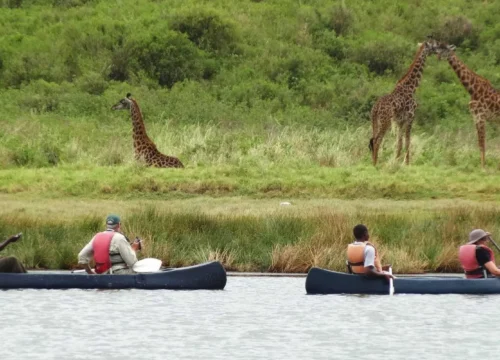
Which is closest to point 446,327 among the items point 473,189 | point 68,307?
point 68,307

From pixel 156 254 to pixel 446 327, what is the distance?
6.19 meters

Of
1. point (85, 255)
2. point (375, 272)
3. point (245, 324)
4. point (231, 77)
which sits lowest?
point (245, 324)

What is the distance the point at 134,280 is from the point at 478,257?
452 cm

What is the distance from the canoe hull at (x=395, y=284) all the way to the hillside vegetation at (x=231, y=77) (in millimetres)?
11886

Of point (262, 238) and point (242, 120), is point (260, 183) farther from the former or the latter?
point (242, 120)

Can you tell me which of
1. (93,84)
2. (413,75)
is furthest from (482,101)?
(93,84)

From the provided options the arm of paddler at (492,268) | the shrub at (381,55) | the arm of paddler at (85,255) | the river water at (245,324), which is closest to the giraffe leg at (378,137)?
the river water at (245,324)

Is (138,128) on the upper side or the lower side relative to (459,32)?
A: lower

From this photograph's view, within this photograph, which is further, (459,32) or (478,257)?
(459,32)

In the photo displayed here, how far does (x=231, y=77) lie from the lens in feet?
149

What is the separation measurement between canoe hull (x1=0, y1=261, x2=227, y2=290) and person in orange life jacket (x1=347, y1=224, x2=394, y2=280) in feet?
5.70

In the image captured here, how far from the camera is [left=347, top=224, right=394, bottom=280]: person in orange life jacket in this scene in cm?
1838

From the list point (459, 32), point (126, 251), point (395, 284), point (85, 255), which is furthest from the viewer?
point (459, 32)

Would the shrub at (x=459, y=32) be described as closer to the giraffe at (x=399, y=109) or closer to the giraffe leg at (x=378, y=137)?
the giraffe at (x=399, y=109)
